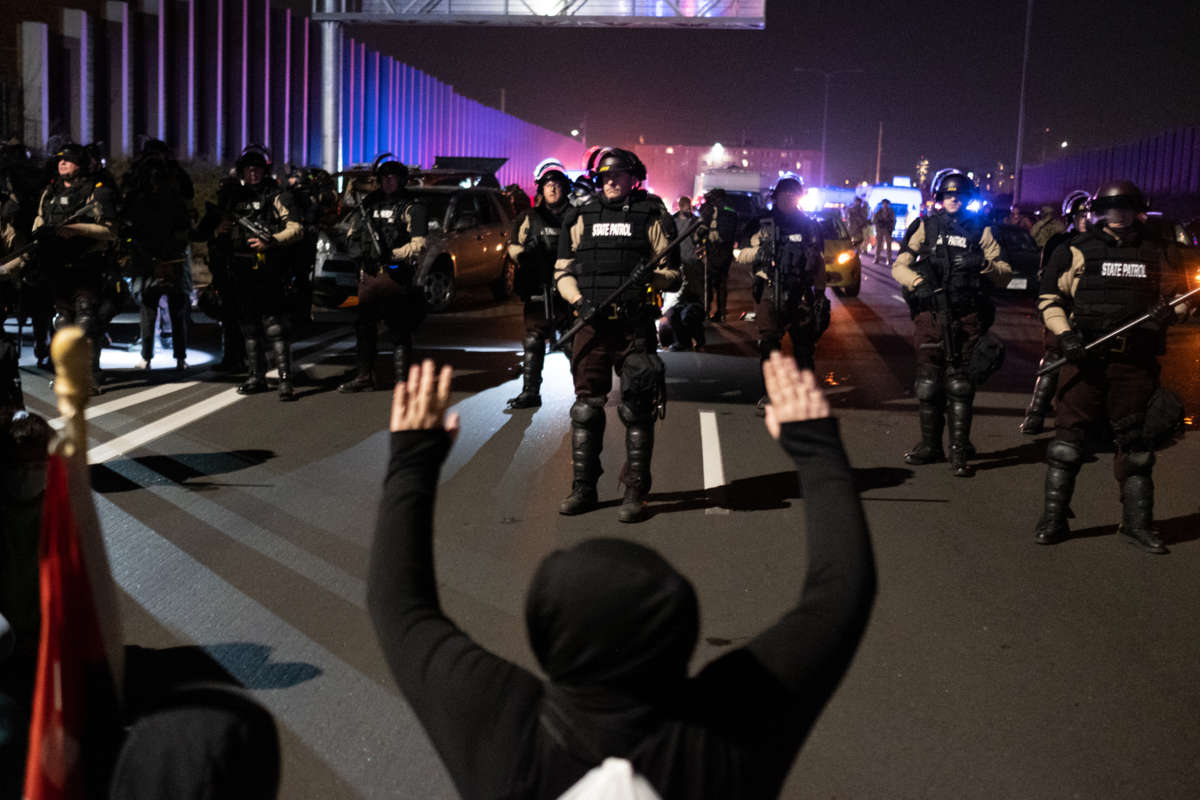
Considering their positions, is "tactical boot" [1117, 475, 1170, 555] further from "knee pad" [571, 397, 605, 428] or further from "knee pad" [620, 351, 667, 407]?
"knee pad" [571, 397, 605, 428]

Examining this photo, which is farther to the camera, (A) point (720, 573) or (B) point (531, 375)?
(B) point (531, 375)

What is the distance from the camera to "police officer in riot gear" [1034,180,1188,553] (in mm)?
7102

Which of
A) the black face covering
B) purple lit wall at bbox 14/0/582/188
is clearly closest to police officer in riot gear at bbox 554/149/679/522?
the black face covering

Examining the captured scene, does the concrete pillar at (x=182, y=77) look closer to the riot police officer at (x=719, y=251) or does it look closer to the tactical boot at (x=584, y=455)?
the riot police officer at (x=719, y=251)

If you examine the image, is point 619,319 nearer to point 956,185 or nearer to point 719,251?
point 956,185

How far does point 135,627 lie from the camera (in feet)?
18.1

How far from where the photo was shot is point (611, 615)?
180 cm

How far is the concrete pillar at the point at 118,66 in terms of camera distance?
34688 mm

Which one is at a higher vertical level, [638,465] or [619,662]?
[619,662]

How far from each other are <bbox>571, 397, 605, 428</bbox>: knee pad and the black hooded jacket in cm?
543

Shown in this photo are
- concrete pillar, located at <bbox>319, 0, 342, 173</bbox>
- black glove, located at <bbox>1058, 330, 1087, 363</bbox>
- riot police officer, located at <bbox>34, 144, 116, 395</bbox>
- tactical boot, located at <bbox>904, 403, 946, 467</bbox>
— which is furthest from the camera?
concrete pillar, located at <bbox>319, 0, 342, 173</bbox>

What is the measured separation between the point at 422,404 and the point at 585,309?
5.61 meters

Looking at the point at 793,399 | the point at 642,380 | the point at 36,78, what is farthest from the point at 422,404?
the point at 36,78

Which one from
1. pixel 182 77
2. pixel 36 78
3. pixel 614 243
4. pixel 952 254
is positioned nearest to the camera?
pixel 614 243
